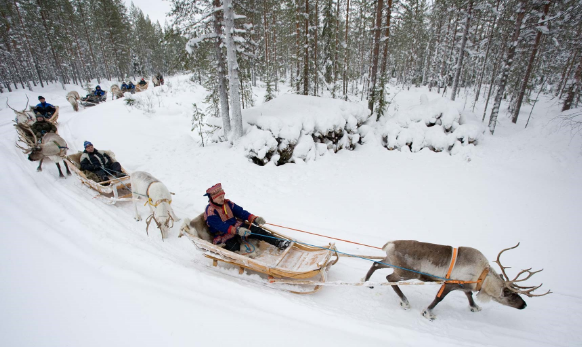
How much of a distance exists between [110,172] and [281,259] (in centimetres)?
621

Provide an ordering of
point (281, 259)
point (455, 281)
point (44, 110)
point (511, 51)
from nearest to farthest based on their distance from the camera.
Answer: point (455, 281), point (281, 259), point (511, 51), point (44, 110)

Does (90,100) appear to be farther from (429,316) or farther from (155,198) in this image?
(429,316)

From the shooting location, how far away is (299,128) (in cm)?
974

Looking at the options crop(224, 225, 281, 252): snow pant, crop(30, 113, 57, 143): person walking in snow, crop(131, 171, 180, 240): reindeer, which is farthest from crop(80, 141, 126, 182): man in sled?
crop(30, 113, 57, 143): person walking in snow

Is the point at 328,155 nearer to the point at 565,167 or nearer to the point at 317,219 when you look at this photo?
the point at 317,219

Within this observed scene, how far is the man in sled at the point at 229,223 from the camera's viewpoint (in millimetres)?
4410

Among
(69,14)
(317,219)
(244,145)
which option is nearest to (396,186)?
(317,219)

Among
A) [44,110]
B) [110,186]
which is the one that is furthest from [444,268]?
[44,110]

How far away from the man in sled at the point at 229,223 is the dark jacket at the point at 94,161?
15.8ft

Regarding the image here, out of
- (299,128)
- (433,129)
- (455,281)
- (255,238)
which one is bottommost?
(255,238)

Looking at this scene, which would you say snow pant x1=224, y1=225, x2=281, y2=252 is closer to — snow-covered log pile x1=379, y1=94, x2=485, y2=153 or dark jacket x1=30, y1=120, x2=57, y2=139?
snow-covered log pile x1=379, y1=94, x2=485, y2=153

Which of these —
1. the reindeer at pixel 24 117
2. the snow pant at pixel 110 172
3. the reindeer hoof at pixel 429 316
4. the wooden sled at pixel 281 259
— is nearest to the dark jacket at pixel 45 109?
the reindeer at pixel 24 117

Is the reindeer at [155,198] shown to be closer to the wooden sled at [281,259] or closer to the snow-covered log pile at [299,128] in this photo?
the wooden sled at [281,259]

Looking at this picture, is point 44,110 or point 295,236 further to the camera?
point 44,110
